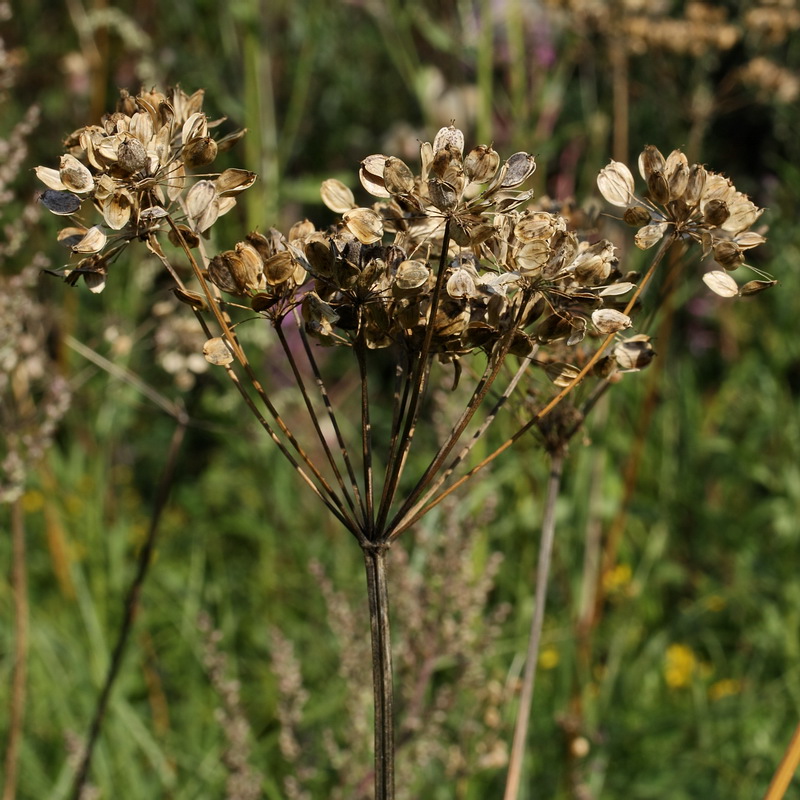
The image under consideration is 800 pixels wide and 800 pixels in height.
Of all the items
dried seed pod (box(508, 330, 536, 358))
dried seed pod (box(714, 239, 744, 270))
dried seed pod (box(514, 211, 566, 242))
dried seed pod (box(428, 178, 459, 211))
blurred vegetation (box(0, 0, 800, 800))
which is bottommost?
blurred vegetation (box(0, 0, 800, 800))

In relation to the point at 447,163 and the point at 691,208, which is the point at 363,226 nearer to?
the point at 447,163

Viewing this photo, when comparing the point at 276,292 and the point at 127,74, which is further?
the point at 127,74

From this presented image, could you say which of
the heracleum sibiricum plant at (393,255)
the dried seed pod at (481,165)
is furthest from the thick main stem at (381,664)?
the dried seed pod at (481,165)

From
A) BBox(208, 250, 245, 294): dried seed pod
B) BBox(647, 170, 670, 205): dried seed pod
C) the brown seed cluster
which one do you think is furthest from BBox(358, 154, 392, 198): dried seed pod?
BBox(647, 170, 670, 205): dried seed pod

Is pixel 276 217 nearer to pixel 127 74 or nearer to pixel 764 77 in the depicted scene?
pixel 764 77

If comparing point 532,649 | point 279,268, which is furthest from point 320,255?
point 532,649

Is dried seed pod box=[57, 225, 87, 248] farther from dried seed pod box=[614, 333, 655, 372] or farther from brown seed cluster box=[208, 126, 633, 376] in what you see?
dried seed pod box=[614, 333, 655, 372]

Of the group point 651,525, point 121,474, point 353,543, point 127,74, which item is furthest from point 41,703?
point 127,74
